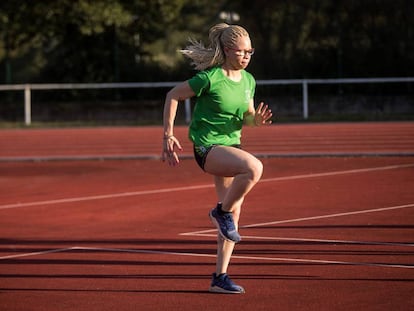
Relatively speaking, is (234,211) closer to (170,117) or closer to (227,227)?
(227,227)

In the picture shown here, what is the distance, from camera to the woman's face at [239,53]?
7805 mm

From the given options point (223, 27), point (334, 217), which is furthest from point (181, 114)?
point (223, 27)

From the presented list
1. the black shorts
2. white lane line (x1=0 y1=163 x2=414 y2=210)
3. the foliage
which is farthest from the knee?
the foliage

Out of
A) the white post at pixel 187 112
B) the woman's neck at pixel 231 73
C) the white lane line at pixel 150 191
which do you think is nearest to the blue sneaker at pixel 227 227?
the woman's neck at pixel 231 73

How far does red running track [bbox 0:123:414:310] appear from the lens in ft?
26.7

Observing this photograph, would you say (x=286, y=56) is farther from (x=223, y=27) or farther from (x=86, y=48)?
(x=223, y=27)

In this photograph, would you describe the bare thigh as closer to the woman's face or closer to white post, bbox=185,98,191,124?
the woman's face

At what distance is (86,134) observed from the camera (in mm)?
26875

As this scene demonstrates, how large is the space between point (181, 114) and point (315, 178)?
51.7 ft

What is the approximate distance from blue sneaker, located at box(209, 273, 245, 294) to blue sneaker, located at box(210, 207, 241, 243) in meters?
0.43

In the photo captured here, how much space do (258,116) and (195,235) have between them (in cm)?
364

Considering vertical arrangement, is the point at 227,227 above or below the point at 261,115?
below

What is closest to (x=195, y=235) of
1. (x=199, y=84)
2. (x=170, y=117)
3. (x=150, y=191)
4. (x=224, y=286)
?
(x=224, y=286)

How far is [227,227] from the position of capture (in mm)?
7789
